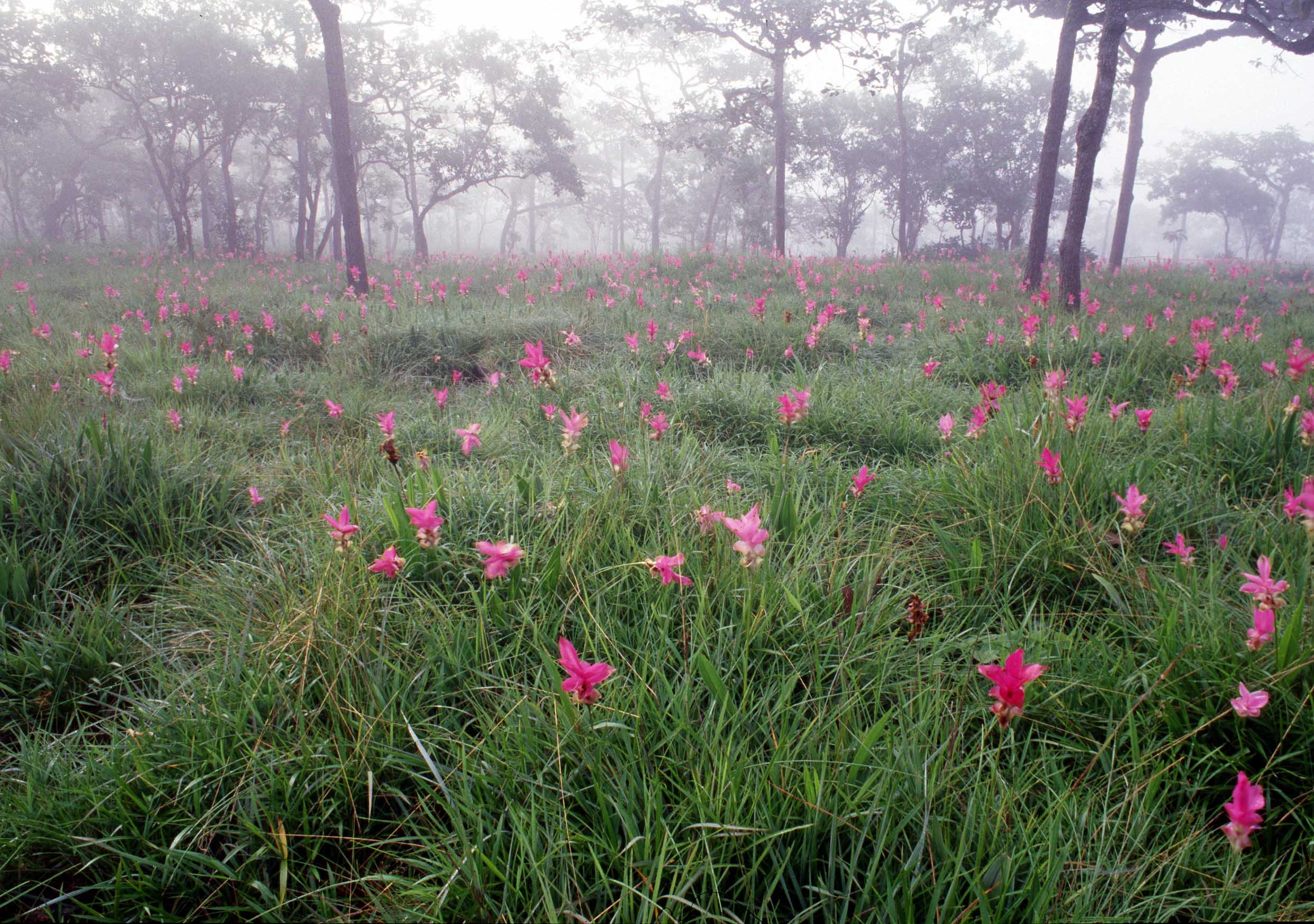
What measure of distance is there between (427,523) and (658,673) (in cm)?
69

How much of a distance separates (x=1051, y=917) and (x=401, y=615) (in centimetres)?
158

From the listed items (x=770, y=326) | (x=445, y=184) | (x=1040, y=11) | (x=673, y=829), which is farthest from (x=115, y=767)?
(x=445, y=184)

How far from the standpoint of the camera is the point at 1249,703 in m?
1.20

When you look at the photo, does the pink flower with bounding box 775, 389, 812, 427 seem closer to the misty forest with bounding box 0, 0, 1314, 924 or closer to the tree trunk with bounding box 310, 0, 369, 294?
the misty forest with bounding box 0, 0, 1314, 924

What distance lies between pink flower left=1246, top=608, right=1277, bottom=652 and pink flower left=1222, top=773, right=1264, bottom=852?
1.34 feet

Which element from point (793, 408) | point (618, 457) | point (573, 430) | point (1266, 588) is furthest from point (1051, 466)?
point (573, 430)

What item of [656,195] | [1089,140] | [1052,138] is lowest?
[1089,140]

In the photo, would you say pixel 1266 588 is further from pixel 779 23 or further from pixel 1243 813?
pixel 779 23

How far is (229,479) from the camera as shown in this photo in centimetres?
A: 283

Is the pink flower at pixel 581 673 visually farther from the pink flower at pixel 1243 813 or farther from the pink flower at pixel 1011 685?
the pink flower at pixel 1243 813

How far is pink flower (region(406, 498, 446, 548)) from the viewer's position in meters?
1.63

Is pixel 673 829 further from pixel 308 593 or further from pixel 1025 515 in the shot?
pixel 1025 515

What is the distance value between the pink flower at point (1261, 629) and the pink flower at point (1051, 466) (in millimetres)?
724

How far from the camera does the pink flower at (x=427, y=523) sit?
1.63 m
